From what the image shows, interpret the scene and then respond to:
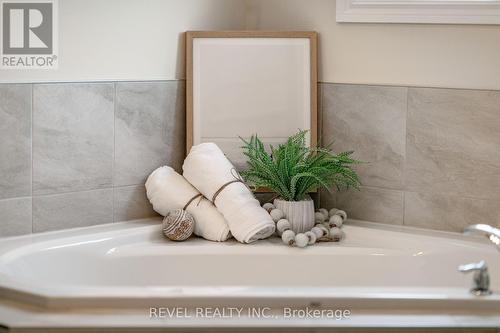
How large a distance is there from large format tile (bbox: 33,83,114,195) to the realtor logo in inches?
4.2

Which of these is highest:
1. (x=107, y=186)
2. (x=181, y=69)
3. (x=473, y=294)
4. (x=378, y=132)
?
(x=181, y=69)

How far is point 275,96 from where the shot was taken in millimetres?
3814

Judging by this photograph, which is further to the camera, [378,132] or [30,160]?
[378,132]

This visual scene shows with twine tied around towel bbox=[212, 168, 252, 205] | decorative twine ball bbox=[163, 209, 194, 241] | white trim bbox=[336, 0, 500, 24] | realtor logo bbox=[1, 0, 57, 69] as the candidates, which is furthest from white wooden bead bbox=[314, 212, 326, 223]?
realtor logo bbox=[1, 0, 57, 69]

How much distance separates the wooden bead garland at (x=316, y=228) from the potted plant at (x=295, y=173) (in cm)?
4

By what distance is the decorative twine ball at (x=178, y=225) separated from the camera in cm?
347

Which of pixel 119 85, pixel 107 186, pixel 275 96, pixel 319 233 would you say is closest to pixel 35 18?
pixel 119 85

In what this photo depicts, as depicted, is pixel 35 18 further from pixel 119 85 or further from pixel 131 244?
pixel 131 244

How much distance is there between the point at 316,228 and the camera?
3520mm

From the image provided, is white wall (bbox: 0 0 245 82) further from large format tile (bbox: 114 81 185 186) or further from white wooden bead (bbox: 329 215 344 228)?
white wooden bead (bbox: 329 215 344 228)

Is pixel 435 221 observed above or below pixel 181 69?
below

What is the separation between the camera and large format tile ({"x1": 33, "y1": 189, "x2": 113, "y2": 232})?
11.0 feet

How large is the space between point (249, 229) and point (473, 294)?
111 centimetres

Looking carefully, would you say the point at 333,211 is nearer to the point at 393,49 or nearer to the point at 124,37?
the point at 393,49
